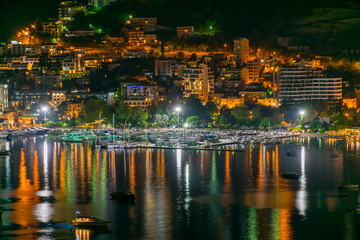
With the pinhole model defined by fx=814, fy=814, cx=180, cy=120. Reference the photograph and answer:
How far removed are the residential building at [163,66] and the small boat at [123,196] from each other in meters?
27.8

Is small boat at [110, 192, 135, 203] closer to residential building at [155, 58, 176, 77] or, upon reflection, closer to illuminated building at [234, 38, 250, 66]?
residential building at [155, 58, 176, 77]

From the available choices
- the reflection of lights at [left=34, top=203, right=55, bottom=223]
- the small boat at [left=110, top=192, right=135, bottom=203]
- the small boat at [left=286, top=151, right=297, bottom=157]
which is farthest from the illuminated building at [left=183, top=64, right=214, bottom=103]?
the reflection of lights at [left=34, top=203, right=55, bottom=223]

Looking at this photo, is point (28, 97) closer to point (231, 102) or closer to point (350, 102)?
point (231, 102)

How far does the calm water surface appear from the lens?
59.8ft

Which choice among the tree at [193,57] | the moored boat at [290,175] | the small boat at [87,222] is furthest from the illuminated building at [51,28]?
the small boat at [87,222]

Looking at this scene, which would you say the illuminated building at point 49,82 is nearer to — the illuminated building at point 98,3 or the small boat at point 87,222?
the illuminated building at point 98,3

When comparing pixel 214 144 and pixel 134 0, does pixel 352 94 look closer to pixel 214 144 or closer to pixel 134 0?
pixel 214 144

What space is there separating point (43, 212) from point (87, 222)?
6.47ft

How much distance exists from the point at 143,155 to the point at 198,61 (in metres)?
20.1

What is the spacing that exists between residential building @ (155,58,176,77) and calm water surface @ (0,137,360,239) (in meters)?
17.6

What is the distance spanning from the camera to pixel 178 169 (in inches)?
1029

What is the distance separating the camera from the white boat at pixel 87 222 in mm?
18266

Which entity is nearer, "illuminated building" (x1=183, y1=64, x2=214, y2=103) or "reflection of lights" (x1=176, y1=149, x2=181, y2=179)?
"reflection of lights" (x1=176, y1=149, x2=181, y2=179)

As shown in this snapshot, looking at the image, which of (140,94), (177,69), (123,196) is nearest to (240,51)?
(177,69)
